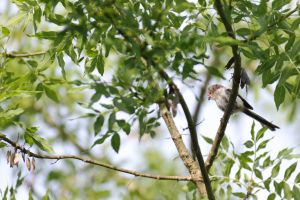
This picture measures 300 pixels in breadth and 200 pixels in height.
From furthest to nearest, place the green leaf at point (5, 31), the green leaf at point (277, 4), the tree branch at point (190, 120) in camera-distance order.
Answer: the green leaf at point (5, 31) < the green leaf at point (277, 4) < the tree branch at point (190, 120)

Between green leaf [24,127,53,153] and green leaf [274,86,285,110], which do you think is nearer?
green leaf [274,86,285,110]

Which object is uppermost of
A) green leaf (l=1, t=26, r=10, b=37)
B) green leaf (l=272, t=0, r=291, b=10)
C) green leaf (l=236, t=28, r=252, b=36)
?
green leaf (l=272, t=0, r=291, b=10)

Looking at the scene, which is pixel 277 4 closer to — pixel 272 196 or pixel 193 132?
pixel 193 132

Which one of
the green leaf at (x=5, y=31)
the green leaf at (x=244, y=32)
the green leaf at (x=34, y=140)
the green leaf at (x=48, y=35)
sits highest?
the green leaf at (x=244, y=32)

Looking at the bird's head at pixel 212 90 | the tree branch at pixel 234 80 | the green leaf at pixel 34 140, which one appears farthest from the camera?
the bird's head at pixel 212 90

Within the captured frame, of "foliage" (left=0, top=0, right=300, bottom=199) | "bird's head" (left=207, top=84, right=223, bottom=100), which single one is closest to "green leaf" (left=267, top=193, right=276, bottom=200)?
"foliage" (left=0, top=0, right=300, bottom=199)

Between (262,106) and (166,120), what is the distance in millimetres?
4095

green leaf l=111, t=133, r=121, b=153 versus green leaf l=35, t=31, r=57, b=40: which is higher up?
green leaf l=35, t=31, r=57, b=40

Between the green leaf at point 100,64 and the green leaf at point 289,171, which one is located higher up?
the green leaf at point 100,64

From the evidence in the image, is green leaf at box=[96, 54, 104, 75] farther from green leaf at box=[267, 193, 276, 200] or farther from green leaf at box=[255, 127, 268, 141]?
green leaf at box=[267, 193, 276, 200]

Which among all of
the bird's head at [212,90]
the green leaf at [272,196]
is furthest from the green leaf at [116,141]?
the bird's head at [212,90]

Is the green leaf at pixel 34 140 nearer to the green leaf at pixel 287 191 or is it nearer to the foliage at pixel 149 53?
the foliage at pixel 149 53

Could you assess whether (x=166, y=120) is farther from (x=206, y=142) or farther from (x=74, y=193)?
(x=74, y=193)

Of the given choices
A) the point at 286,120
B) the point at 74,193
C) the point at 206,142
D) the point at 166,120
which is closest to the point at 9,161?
the point at 166,120
